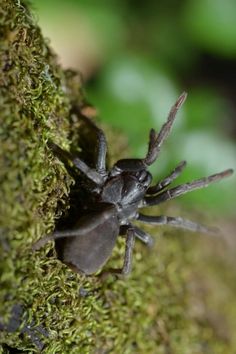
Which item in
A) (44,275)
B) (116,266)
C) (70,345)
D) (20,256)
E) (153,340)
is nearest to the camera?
(20,256)

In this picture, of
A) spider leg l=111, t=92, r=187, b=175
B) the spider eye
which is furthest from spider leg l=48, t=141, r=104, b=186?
the spider eye

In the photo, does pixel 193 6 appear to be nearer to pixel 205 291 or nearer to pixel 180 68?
pixel 180 68

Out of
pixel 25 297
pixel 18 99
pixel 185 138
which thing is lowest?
pixel 25 297

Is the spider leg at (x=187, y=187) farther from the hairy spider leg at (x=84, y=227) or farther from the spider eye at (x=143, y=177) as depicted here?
the hairy spider leg at (x=84, y=227)

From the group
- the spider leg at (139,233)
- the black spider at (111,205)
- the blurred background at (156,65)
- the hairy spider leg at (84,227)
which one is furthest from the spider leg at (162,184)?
the blurred background at (156,65)

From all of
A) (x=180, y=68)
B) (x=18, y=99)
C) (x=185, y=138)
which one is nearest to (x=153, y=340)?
(x=18, y=99)

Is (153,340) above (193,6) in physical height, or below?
below

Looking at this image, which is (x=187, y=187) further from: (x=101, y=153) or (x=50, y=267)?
(x=50, y=267)

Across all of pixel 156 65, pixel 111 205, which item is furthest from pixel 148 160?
pixel 156 65
